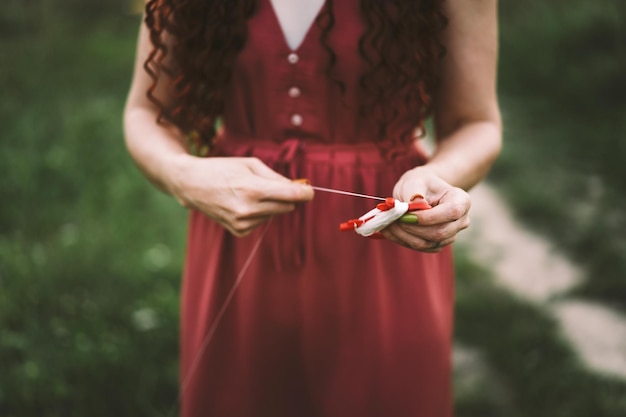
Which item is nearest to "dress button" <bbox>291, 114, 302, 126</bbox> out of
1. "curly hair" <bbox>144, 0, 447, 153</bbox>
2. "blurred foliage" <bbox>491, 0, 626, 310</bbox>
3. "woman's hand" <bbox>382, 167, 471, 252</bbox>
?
"curly hair" <bbox>144, 0, 447, 153</bbox>

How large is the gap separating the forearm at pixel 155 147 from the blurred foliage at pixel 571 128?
2449mm

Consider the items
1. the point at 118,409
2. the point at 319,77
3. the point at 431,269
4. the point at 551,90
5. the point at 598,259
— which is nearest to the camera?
the point at 319,77

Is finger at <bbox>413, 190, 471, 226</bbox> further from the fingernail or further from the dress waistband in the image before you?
the dress waistband

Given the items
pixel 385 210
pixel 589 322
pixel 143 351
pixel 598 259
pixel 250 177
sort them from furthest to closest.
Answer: pixel 598 259 < pixel 589 322 < pixel 143 351 < pixel 250 177 < pixel 385 210

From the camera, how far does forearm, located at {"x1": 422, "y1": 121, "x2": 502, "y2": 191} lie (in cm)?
138

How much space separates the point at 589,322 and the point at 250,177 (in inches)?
90.9

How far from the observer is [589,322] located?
301cm

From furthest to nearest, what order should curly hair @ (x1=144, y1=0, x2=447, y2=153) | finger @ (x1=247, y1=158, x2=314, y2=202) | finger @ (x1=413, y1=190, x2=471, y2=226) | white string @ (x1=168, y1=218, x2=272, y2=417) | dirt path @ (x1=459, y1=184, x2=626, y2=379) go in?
dirt path @ (x1=459, y1=184, x2=626, y2=379) < white string @ (x1=168, y1=218, x2=272, y2=417) < curly hair @ (x1=144, y1=0, x2=447, y2=153) < finger @ (x1=247, y1=158, x2=314, y2=202) < finger @ (x1=413, y1=190, x2=471, y2=226)

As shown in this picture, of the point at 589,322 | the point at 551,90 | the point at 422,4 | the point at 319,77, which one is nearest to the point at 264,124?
the point at 319,77

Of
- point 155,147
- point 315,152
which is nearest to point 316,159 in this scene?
point 315,152

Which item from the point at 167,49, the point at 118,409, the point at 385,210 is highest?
the point at 167,49

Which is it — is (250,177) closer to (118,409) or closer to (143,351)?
(118,409)

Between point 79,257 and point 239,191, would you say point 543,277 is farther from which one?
point 239,191

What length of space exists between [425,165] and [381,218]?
0.29 meters
